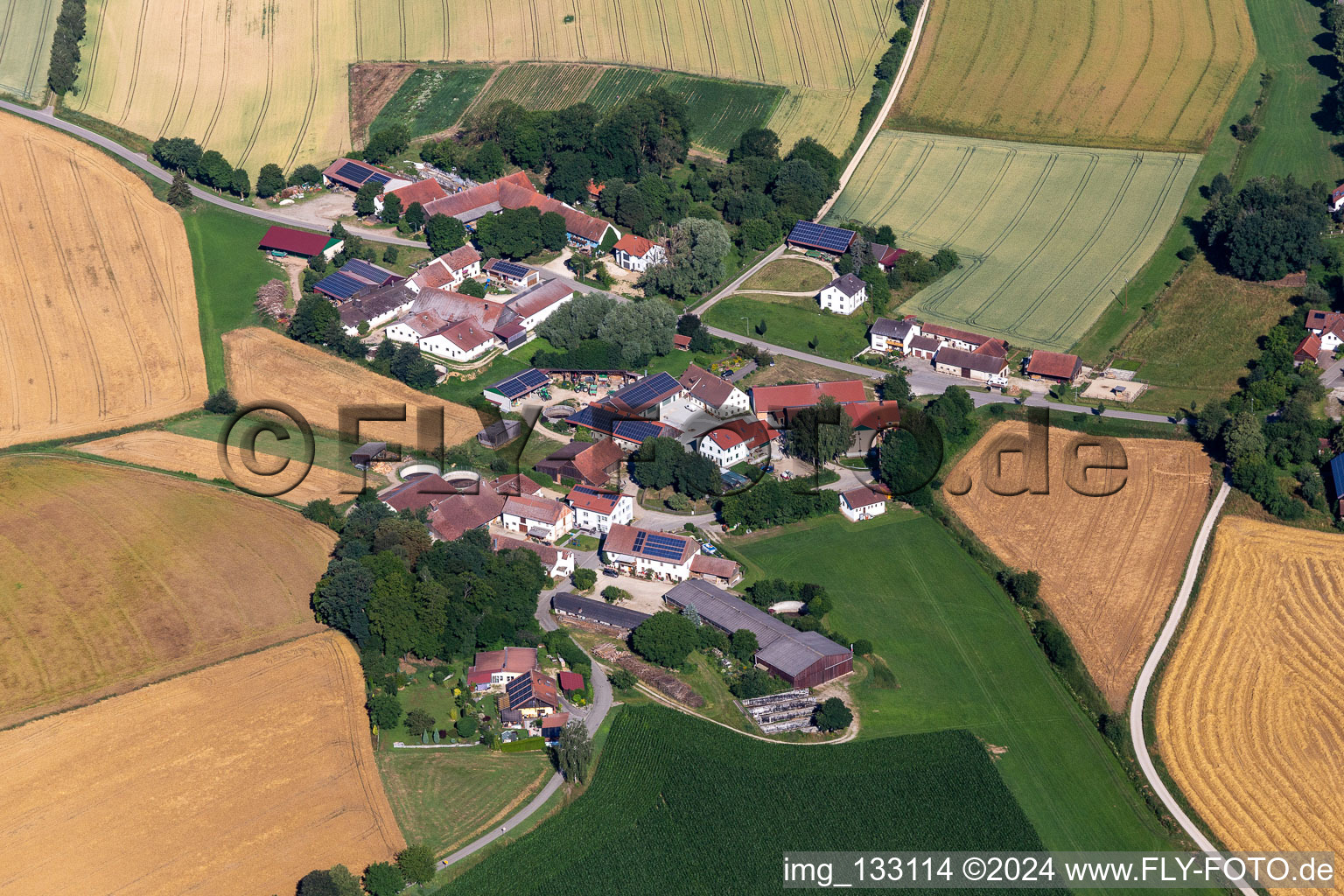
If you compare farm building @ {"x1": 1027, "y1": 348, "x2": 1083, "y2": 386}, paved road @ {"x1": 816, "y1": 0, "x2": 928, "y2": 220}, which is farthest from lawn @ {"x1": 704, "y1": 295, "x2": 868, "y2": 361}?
paved road @ {"x1": 816, "y1": 0, "x2": 928, "y2": 220}

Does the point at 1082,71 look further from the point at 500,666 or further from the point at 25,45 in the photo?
the point at 25,45

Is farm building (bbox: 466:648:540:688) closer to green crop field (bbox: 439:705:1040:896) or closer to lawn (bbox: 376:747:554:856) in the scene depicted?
lawn (bbox: 376:747:554:856)

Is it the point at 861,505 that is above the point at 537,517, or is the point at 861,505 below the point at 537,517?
above

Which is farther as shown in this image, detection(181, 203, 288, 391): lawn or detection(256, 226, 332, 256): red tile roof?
detection(256, 226, 332, 256): red tile roof

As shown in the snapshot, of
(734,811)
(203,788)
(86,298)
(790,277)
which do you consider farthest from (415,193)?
(734,811)

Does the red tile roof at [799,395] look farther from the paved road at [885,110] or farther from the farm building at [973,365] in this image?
the paved road at [885,110]
